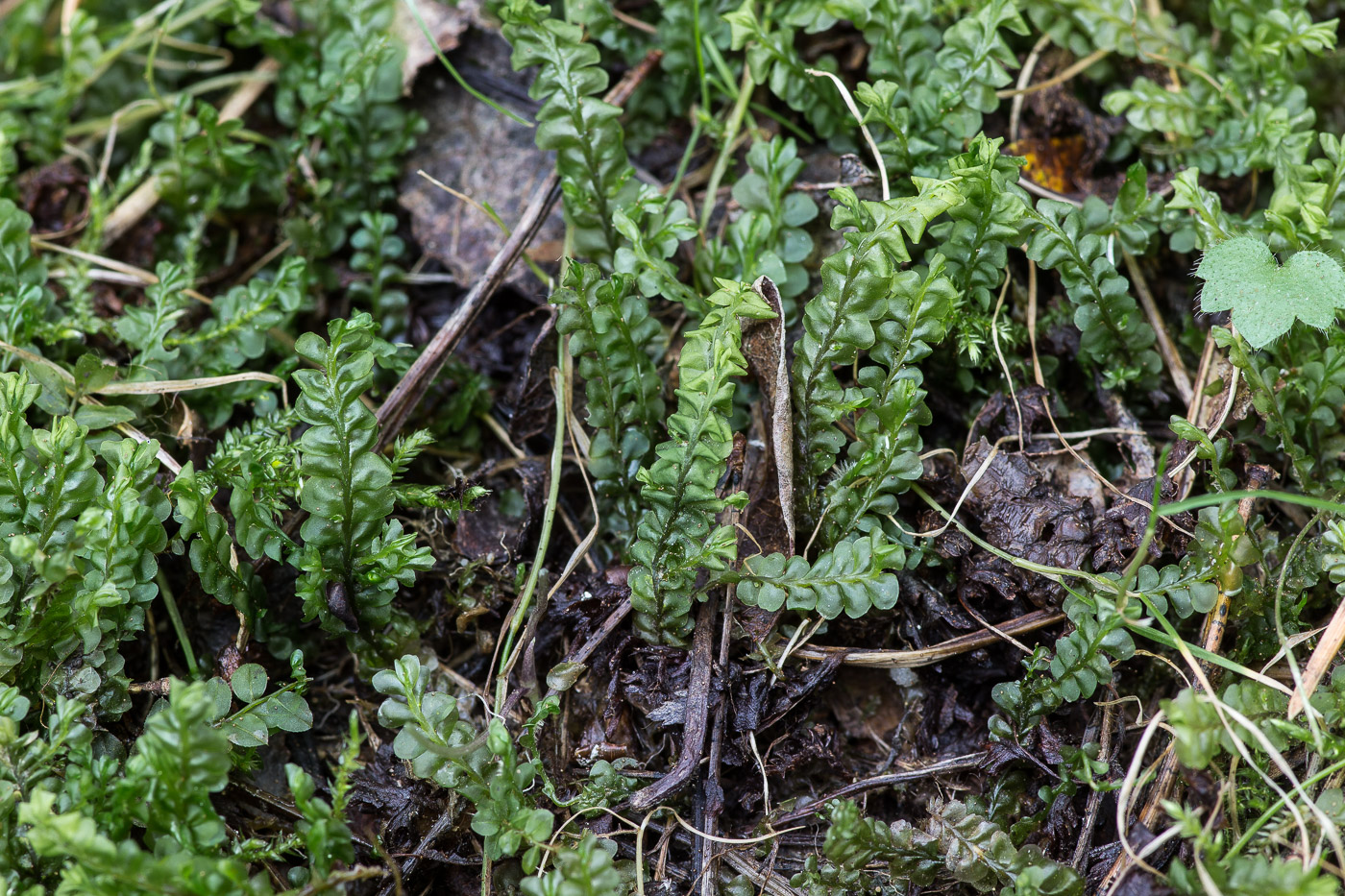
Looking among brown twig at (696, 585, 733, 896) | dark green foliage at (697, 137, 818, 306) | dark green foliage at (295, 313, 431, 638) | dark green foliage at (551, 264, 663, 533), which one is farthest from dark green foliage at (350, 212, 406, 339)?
brown twig at (696, 585, 733, 896)

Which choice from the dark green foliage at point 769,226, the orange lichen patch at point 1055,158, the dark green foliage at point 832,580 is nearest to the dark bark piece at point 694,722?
the dark green foliage at point 832,580

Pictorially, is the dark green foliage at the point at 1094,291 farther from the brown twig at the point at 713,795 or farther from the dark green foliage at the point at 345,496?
the dark green foliage at the point at 345,496

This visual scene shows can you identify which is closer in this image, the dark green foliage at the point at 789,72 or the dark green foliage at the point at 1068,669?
the dark green foliage at the point at 1068,669

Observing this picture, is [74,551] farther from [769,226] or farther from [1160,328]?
[1160,328]

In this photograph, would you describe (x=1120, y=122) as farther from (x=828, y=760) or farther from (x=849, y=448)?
(x=828, y=760)

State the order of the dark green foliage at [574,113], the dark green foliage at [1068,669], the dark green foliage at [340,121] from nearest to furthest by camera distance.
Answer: the dark green foliage at [1068,669] → the dark green foliage at [574,113] → the dark green foliage at [340,121]

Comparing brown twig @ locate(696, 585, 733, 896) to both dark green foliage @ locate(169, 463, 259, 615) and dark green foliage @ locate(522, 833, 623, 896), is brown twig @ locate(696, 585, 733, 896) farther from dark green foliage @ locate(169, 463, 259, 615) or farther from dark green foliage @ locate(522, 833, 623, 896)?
dark green foliage @ locate(169, 463, 259, 615)

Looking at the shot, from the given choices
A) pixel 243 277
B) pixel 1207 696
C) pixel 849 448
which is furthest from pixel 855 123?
pixel 243 277
